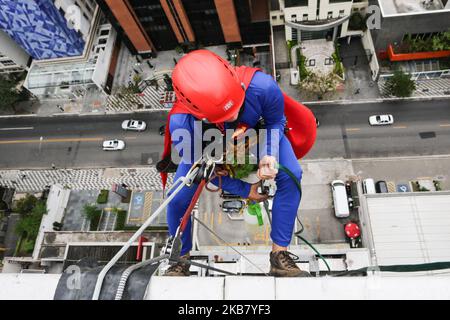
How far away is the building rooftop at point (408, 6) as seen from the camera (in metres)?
33.9

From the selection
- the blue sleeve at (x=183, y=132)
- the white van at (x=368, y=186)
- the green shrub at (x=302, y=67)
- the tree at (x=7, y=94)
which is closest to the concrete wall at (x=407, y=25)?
the green shrub at (x=302, y=67)

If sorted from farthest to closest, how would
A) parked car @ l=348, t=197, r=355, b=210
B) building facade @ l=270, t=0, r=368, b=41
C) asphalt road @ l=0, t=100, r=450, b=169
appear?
asphalt road @ l=0, t=100, r=450, b=169, building facade @ l=270, t=0, r=368, b=41, parked car @ l=348, t=197, r=355, b=210

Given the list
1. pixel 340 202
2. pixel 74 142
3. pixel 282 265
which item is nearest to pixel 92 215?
pixel 74 142

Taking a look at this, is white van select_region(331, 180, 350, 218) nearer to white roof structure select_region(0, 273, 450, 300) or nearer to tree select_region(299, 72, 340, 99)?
tree select_region(299, 72, 340, 99)

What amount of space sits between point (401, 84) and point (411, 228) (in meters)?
17.6

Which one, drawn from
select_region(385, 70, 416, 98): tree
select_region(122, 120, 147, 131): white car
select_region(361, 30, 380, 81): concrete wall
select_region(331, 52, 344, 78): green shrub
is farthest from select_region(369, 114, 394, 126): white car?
select_region(122, 120, 147, 131): white car

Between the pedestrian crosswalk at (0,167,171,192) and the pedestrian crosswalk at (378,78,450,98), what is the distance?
25.3 metres

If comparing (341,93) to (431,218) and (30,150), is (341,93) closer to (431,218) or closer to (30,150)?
(431,218)

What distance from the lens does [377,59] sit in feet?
125

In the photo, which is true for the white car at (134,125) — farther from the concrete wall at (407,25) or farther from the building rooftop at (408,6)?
the building rooftop at (408,6)

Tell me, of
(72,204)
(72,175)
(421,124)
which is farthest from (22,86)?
(421,124)

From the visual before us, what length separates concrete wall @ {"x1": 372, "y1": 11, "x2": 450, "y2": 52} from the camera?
33.8m

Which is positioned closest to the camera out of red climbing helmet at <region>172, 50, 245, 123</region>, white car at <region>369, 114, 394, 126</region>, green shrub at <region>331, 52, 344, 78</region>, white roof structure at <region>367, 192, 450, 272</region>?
red climbing helmet at <region>172, 50, 245, 123</region>
